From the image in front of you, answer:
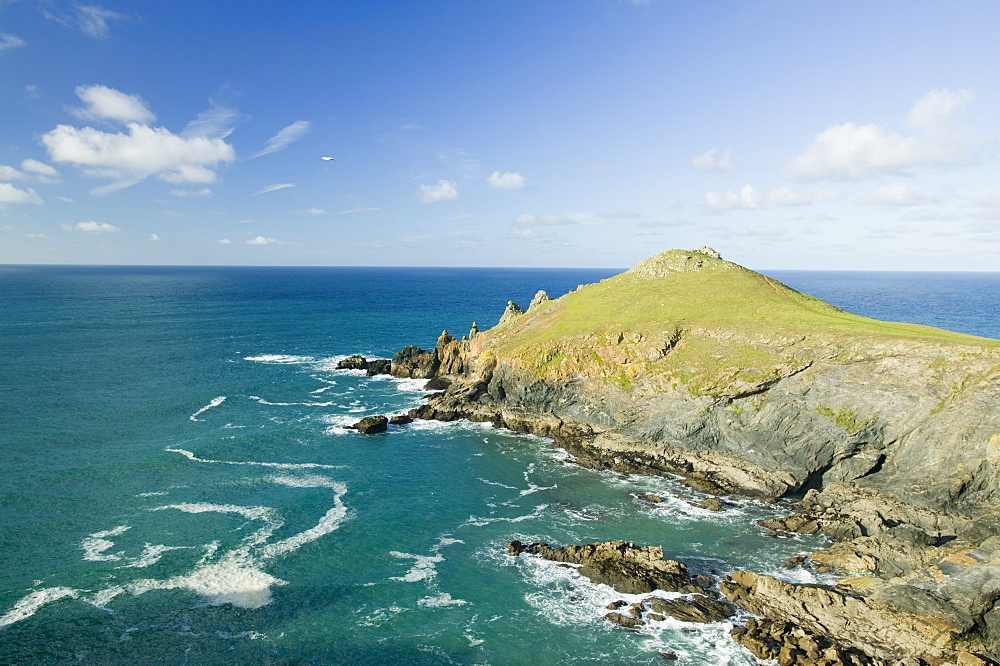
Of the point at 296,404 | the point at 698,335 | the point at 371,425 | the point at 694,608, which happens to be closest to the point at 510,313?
the point at 698,335

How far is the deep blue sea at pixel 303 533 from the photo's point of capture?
105ft

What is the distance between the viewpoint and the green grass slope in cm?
5781

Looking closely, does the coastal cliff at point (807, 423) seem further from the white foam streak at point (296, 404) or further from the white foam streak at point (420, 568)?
the white foam streak at point (420, 568)

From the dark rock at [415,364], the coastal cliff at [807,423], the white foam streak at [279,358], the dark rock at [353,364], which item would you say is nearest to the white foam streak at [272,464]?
the coastal cliff at [807,423]

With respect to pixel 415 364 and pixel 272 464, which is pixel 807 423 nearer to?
pixel 272 464

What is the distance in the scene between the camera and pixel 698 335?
69.4m

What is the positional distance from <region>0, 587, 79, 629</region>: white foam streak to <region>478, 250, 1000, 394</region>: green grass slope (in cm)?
5287

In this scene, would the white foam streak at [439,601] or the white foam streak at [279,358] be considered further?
the white foam streak at [279,358]

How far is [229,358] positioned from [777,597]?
105 metres

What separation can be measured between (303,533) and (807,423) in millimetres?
51048

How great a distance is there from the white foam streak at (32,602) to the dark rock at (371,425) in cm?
3424

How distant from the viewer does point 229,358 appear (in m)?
107

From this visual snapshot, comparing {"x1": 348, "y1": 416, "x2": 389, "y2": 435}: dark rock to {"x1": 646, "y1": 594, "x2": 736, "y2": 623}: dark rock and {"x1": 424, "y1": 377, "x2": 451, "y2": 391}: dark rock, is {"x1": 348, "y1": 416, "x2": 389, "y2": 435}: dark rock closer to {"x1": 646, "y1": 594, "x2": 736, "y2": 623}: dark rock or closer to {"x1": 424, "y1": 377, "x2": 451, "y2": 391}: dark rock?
{"x1": 424, "y1": 377, "x2": 451, "y2": 391}: dark rock

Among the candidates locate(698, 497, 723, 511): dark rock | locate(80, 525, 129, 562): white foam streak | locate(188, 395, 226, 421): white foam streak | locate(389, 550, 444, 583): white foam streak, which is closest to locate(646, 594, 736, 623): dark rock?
Answer: locate(698, 497, 723, 511): dark rock
